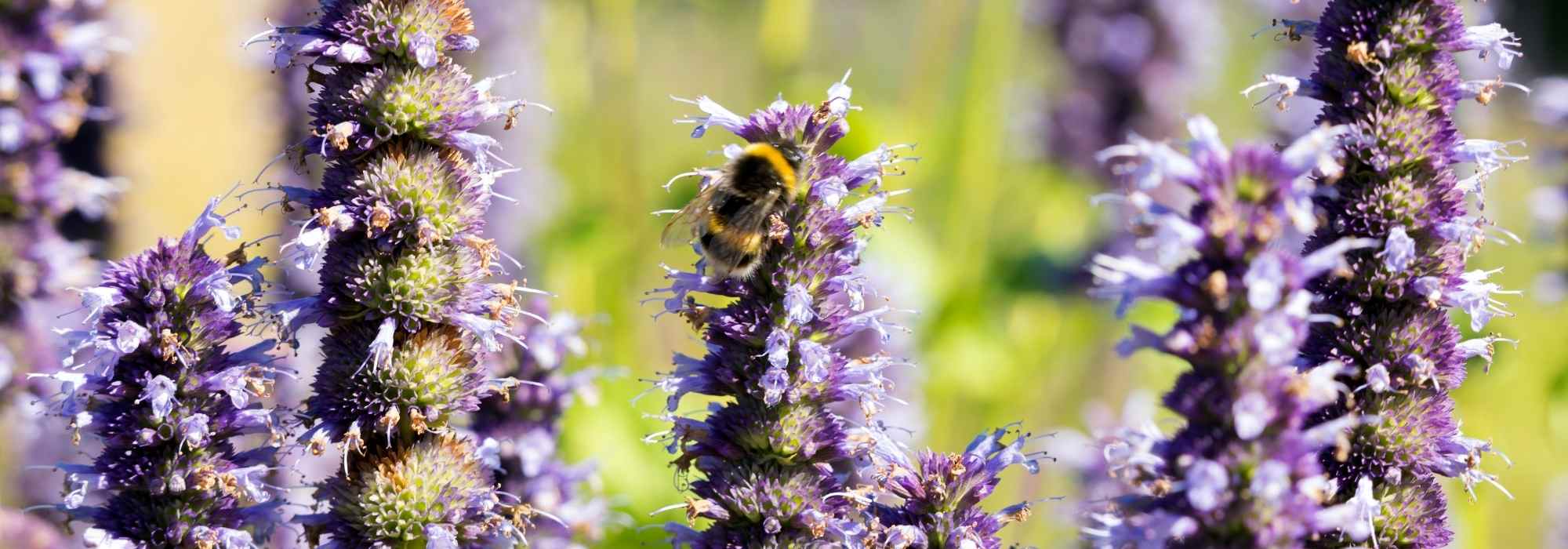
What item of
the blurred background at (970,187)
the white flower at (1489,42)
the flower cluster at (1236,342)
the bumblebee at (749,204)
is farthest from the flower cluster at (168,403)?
the white flower at (1489,42)

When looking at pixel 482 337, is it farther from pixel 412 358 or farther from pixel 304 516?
pixel 304 516

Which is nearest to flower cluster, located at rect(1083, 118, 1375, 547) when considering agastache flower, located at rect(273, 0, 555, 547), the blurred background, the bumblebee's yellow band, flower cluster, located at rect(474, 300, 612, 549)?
the bumblebee's yellow band

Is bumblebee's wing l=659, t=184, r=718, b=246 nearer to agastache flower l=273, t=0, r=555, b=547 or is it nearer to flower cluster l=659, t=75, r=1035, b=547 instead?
flower cluster l=659, t=75, r=1035, b=547

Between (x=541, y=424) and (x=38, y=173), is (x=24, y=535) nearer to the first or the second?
(x=541, y=424)

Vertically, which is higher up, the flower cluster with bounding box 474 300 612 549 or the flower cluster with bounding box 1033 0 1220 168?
the flower cluster with bounding box 1033 0 1220 168

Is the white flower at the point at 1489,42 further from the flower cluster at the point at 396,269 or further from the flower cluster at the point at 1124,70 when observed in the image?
the flower cluster at the point at 1124,70

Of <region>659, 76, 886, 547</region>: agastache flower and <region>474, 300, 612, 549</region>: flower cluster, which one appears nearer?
<region>659, 76, 886, 547</region>: agastache flower
